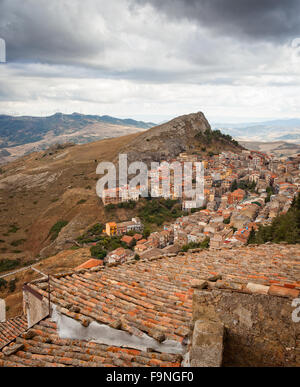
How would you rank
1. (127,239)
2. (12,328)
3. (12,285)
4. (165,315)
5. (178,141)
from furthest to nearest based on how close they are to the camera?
(178,141) → (127,239) → (12,285) → (12,328) → (165,315)

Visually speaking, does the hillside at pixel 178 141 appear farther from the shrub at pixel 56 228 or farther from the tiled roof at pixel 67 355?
the tiled roof at pixel 67 355

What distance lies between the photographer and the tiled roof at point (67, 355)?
10.6 feet

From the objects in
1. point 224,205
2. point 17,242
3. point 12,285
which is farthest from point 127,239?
point 224,205

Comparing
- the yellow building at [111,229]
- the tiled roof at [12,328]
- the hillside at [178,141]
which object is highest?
the hillside at [178,141]

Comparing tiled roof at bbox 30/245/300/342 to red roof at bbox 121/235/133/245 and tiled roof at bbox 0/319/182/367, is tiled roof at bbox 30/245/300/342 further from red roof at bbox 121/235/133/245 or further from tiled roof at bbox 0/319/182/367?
red roof at bbox 121/235/133/245

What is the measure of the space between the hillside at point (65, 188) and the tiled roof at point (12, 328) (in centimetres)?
2978

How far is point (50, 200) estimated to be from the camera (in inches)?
2223

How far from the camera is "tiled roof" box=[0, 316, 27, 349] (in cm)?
808

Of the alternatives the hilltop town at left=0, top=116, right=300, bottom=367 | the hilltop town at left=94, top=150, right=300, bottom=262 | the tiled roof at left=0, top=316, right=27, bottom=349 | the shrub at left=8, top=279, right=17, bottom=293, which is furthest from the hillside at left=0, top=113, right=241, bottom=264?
the hilltop town at left=0, top=116, right=300, bottom=367

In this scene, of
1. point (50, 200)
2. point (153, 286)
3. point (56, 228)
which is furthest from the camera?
point (50, 200)

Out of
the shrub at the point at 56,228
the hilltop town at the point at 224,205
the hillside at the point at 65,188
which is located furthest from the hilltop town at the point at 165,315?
the shrub at the point at 56,228

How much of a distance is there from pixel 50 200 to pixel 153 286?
180 feet

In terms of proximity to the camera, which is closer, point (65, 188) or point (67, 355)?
point (67, 355)

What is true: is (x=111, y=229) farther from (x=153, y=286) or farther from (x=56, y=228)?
(x=153, y=286)
